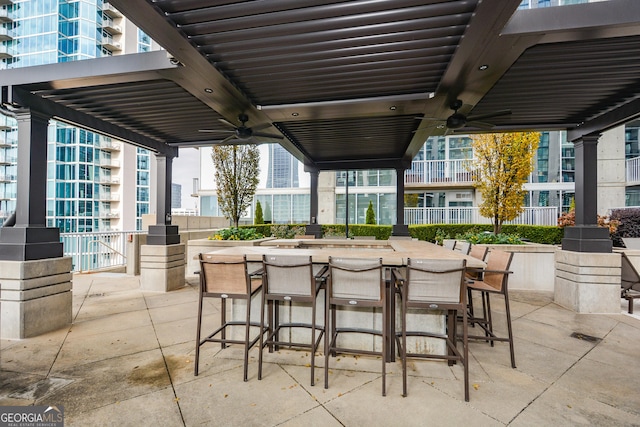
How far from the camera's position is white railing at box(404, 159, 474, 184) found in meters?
13.0

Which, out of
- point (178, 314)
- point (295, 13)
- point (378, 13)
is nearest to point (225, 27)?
point (295, 13)

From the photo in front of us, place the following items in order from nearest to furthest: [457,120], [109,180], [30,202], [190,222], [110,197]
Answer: [30,202] → [457,120] → [190,222] → [109,180] → [110,197]

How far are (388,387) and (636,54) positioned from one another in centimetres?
409

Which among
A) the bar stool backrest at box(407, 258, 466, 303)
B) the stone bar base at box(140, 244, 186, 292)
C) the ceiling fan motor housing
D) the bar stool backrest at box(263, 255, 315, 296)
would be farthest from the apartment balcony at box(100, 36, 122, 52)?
the bar stool backrest at box(407, 258, 466, 303)

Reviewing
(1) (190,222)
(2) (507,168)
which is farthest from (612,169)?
(1) (190,222)

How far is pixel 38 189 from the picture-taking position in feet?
12.9

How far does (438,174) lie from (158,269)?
11.5 m

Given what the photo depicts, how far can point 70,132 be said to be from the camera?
93.7ft

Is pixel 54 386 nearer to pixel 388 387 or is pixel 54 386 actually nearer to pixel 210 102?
pixel 388 387

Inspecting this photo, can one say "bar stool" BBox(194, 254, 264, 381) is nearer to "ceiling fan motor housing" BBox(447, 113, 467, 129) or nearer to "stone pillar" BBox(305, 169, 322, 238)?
"ceiling fan motor housing" BBox(447, 113, 467, 129)

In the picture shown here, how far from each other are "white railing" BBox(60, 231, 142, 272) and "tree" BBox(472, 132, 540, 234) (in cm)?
968

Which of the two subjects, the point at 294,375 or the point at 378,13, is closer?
the point at 378,13

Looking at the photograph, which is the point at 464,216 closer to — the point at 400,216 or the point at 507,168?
the point at 507,168

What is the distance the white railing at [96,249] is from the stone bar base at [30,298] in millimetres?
3948
